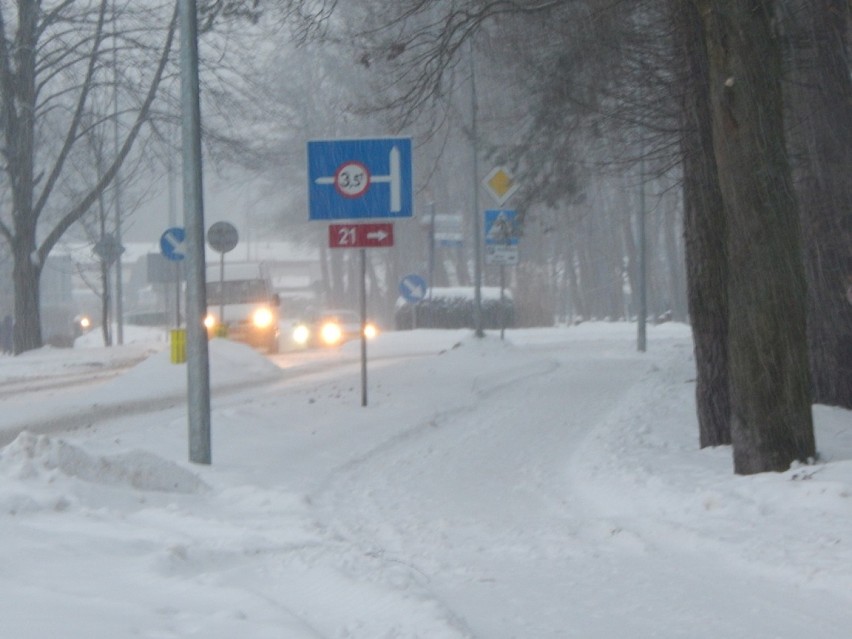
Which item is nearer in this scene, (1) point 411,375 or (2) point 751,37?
(2) point 751,37

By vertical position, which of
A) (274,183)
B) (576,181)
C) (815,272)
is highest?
(274,183)

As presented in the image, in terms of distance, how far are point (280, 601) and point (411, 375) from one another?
41.6ft

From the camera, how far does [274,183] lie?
5191 cm

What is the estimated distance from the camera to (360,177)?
14.1m

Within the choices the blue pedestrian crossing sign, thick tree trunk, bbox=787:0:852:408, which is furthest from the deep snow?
the blue pedestrian crossing sign

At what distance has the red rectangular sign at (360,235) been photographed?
559 inches

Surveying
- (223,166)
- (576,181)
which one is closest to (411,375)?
(576,181)

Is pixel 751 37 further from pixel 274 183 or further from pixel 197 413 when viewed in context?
pixel 274 183

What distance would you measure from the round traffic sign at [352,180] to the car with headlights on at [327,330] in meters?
25.4

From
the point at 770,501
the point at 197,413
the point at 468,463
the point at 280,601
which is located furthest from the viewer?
the point at 468,463

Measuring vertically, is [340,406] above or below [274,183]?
below

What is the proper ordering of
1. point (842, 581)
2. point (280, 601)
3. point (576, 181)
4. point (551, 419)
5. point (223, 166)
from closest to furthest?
point (280, 601)
point (842, 581)
point (551, 419)
point (576, 181)
point (223, 166)

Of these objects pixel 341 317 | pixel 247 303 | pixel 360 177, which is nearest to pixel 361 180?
pixel 360 177

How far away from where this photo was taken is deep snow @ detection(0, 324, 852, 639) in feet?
19.1
